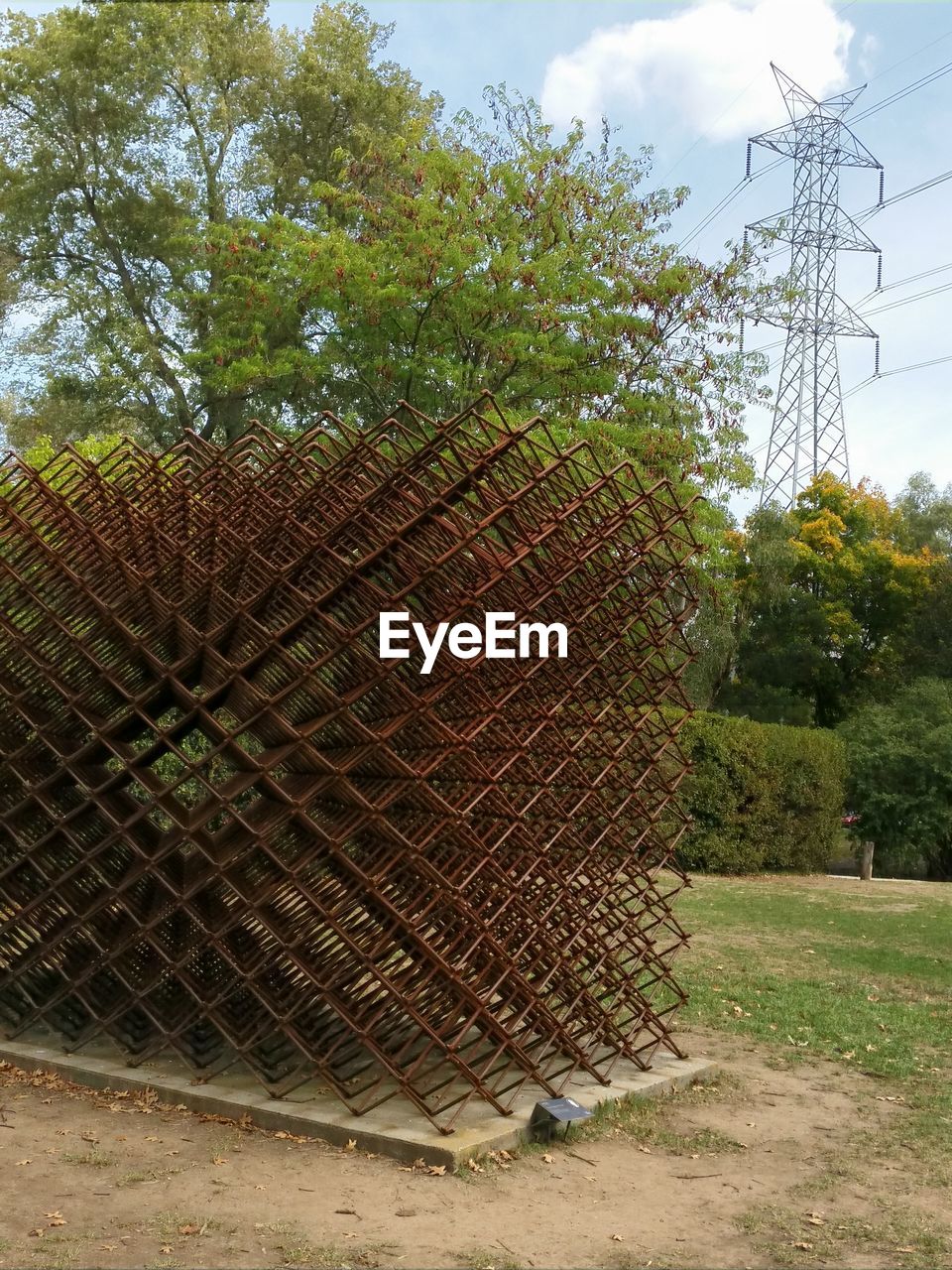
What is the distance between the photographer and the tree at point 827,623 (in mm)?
30844

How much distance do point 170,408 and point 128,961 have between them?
20.5m

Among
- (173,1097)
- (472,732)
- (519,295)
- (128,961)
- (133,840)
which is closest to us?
(472,732)

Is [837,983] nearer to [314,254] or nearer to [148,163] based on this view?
[314,254]

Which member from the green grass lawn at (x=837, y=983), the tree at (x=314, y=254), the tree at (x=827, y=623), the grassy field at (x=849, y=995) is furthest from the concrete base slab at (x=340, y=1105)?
the tree at (x=827, y=623)

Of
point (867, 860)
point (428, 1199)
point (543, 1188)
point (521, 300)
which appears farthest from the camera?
point (867, 860)

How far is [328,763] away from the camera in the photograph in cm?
539

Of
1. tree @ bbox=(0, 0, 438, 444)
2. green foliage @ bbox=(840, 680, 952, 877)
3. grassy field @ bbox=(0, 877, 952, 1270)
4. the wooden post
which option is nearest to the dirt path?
grassy field @ bbox=(0, 877, 952, 1270)

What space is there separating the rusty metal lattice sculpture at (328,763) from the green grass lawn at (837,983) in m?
1.49

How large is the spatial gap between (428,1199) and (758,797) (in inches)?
633

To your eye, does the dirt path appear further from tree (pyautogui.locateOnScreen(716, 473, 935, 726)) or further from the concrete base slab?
tree (pyautogui.locateOnScreen(716, 473, 935, 726))

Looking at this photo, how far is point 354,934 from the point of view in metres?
5.53

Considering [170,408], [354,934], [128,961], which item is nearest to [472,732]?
[354,934]

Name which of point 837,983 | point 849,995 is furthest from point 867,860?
point 849,995

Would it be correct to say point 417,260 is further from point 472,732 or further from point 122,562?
point 472,732
